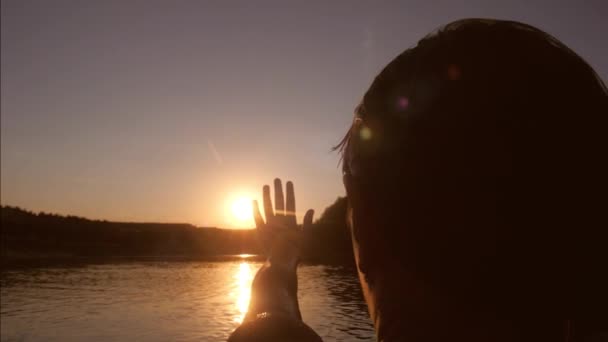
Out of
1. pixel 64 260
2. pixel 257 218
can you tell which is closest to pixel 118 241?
pixel 64 260

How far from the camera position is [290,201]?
169 centimetres

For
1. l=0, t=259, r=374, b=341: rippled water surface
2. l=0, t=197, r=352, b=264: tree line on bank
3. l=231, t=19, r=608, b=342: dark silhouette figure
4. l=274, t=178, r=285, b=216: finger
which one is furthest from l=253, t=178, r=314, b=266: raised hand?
l=0, t=197, r=352, b=264: tree line on bank

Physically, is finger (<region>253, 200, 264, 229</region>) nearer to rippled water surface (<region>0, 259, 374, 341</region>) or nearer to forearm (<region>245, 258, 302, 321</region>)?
forearm (<region>245, 258, 302, 321</region>)

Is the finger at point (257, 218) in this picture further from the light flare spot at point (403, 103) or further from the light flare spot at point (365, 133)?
the light flare spot at point (403, 103)

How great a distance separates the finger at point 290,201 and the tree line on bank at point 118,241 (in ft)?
335

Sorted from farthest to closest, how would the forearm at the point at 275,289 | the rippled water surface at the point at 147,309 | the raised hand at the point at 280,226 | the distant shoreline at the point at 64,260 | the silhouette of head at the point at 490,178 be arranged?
the distant shoreline at the point at 64,260
the rippled water surface at the point at 147,309
the raised hand at the point at 280,226
the forearm at the point at 275,289
the silhouette of head at the point at 490,178

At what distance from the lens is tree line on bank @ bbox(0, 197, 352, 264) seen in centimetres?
12469

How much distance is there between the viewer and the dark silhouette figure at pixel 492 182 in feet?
2.67

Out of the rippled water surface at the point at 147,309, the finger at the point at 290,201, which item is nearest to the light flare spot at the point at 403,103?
the finger at the point at 290,201

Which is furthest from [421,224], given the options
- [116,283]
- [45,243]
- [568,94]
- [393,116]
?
[45,243]

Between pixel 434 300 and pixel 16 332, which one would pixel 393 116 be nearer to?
pixel 434 300

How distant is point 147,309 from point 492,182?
43.1 metres

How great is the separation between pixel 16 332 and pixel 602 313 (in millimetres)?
35630

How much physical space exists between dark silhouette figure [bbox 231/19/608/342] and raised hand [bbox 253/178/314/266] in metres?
0.72
